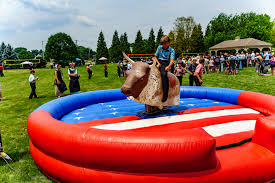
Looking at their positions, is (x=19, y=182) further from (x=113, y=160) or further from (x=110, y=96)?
(x=110, y=96)

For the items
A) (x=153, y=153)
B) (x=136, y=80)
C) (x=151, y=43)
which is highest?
(x=151, y=43)

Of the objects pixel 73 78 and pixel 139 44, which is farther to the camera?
pixel 139 44

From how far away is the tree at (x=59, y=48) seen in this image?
5016cm

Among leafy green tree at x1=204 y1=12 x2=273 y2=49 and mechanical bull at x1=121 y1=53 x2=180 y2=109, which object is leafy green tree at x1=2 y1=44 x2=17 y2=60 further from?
mechanical bull at x1=121 y1=53 x2=180 y2=109

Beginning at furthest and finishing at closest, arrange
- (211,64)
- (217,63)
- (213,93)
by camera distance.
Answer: (211,64), (217,63), (213,93)

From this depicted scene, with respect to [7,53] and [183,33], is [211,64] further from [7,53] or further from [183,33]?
[7,53]

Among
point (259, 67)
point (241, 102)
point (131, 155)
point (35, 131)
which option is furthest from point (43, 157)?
point (259, 67)

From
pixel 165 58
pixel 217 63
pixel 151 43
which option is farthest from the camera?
pixel 151 43

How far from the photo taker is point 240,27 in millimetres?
54188

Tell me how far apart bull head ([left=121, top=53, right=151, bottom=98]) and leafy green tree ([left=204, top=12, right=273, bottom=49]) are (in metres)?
55.8

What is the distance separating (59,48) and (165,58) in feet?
167

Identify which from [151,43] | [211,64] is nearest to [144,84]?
[211,64]

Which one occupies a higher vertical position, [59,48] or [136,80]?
[59,48]

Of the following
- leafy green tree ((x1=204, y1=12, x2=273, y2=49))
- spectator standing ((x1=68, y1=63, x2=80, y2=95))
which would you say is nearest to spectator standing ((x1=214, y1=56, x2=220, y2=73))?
spectator standing ((x1=68, y1=63, x2=80, y2=95))
